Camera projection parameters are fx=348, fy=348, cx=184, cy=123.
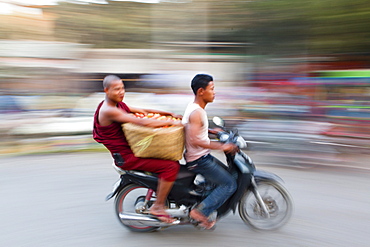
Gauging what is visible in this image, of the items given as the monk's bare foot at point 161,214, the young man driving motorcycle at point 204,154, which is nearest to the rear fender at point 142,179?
the monk's bare foot at point 161,214

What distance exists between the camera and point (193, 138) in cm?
313

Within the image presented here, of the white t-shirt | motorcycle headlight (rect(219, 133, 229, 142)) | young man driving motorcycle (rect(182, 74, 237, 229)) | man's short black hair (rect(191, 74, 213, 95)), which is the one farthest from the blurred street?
man's short black hair (rect(191, 74, 213, 95))

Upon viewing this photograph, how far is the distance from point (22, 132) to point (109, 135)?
4.63 m

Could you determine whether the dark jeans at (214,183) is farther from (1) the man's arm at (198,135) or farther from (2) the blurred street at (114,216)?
(2) the blurred street at (114,216)

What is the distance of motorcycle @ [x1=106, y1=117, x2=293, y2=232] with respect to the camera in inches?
130

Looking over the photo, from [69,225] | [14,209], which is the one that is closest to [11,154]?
[14,209]

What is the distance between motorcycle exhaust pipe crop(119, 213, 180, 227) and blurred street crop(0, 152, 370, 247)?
15cm

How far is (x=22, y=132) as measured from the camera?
23.0 ft

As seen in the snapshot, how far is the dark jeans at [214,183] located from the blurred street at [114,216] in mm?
342

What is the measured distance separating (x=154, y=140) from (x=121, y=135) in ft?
1.19

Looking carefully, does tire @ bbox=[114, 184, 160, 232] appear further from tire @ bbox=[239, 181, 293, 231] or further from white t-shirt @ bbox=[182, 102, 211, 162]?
tire @ bbox=[239, 181, 293, 231]

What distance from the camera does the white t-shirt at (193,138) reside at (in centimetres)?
312

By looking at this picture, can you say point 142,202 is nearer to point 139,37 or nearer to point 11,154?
point 11,154

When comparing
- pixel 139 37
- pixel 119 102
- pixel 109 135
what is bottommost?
pixel 109 135
